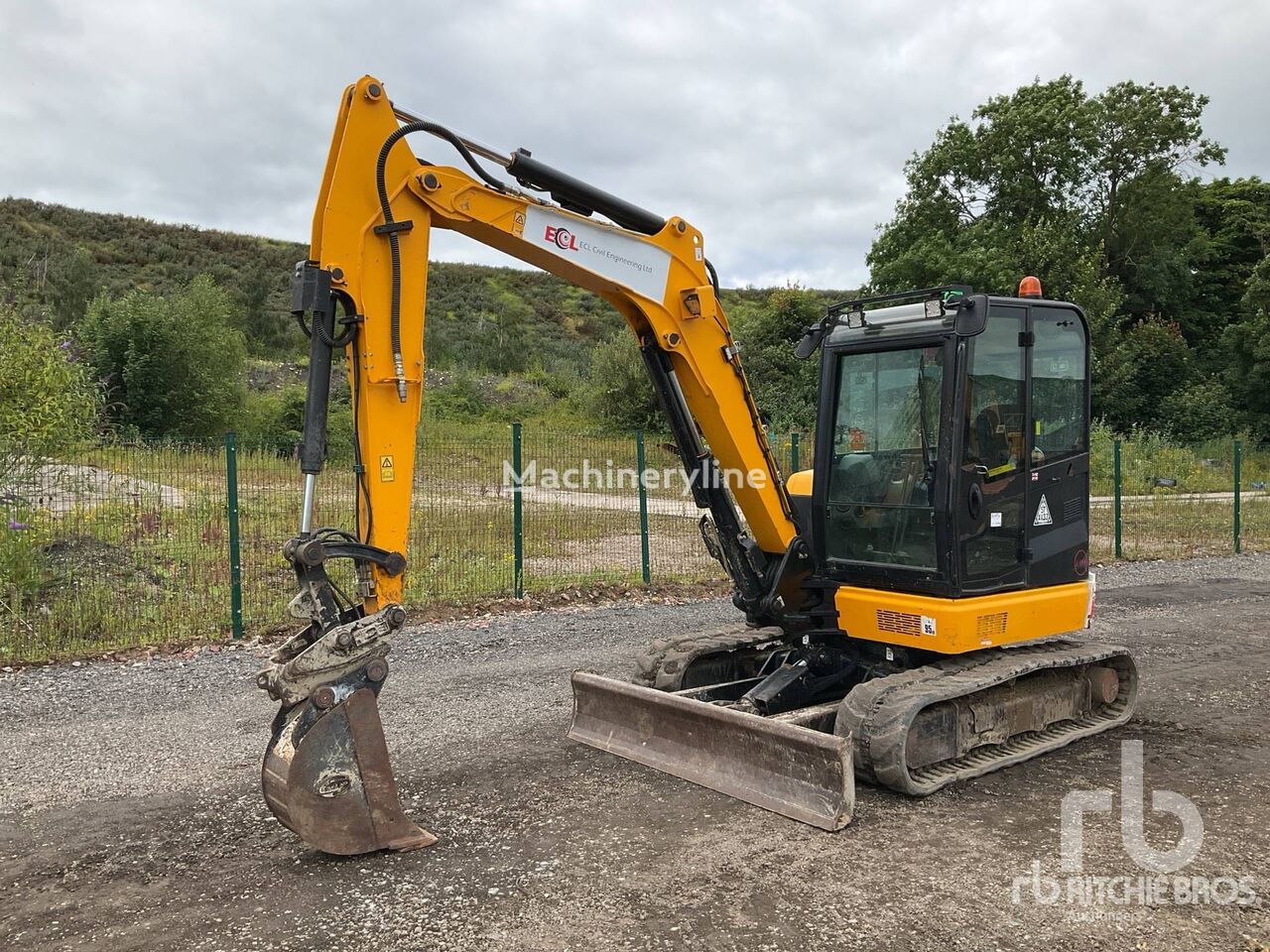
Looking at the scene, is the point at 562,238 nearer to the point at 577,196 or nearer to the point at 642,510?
the point at 577,196

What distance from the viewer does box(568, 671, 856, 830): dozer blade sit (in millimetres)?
4805

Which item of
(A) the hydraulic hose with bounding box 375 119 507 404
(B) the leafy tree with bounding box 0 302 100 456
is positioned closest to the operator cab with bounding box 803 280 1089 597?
(A) the hydraulic hose with bounding box 375 119 507 404

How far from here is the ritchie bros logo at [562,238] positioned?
520 centimetres

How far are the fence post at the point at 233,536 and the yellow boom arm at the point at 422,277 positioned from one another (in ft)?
17.2

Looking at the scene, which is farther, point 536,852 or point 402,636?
point 402,636

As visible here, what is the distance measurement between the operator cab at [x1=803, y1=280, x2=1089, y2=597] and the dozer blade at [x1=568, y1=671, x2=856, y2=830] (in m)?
1.33

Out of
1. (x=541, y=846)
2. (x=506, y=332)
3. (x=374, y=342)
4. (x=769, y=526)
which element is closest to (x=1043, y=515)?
(x=769, y=526)

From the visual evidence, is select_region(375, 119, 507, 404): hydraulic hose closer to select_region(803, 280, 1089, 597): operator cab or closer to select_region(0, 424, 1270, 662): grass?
select_region(0, 424, 1270, 662): grass

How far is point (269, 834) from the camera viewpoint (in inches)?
188

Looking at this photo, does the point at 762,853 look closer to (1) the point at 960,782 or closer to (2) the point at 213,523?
(1) the point at 960,782

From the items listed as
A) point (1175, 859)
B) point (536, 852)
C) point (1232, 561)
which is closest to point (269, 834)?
point (536, 852)

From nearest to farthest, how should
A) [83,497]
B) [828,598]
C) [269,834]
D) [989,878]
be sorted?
[989,878] < [269,834] < [828,598] < [83,497]

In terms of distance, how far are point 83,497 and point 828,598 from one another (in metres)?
7.04

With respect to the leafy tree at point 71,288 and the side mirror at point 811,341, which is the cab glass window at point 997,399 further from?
the leafy tree at point 71,288
